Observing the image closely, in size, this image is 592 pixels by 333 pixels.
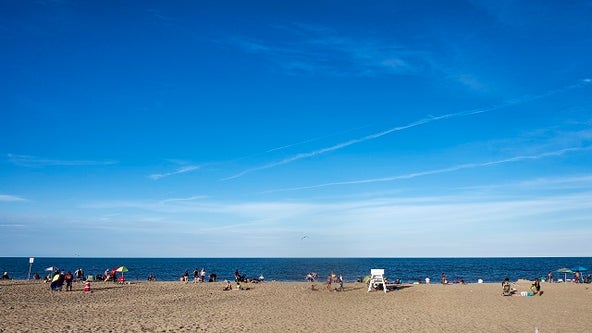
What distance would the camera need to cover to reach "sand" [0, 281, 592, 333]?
61.4 ft

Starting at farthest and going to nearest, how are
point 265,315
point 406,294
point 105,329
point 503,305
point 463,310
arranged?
point 406,294
point 503,305
point 463,310
point 265,315
point 105,329

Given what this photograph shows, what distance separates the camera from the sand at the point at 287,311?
1870 centimetres

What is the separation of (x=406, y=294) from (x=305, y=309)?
11.6m

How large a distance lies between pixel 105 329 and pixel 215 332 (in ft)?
14.4

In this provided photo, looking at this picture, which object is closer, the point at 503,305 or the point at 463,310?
the point at 463,310

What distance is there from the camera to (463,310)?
975 inches

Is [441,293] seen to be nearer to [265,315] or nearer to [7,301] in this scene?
[265,315]

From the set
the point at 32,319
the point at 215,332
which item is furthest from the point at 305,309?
the point at 32,319

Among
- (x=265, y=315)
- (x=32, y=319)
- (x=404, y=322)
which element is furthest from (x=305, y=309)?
(x=32, y=319)

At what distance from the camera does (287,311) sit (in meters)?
24.2

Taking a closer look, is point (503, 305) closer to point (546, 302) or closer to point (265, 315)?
point (546, 302)

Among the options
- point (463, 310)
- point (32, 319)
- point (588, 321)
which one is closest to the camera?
point (32, 319)

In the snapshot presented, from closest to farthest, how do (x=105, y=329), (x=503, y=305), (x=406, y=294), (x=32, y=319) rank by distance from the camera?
(x=105, y=329), (x=32, y=319), (x=503, y=305), (x=406, y=294)

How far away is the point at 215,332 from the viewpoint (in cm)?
1738
